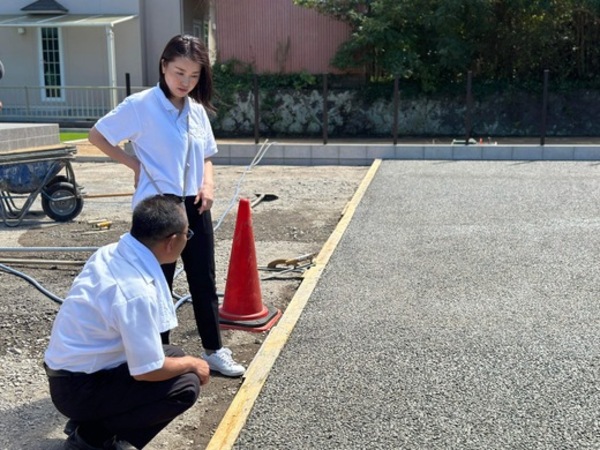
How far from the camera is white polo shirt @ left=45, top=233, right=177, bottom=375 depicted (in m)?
2.94

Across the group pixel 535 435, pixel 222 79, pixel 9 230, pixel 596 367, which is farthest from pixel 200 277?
pixel 222 79

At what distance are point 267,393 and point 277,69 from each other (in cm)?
1764

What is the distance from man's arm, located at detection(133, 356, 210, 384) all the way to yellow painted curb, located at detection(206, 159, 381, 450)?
1.37 feet

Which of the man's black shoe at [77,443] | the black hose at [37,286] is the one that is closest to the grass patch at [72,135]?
the black hose at [37,286]

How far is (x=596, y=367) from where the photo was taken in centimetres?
438

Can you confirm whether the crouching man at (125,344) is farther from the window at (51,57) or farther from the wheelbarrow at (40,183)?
the window at (51,57)

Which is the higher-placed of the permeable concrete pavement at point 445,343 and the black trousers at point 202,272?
the black trousers at point 202,272

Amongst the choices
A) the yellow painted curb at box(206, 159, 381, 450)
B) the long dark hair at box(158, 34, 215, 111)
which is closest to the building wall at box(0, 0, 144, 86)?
the yellow painted curb at box(206, 159, 381, 450)

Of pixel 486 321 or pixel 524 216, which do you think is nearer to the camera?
pixel 486 321

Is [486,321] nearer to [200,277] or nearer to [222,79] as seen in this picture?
[200,277]

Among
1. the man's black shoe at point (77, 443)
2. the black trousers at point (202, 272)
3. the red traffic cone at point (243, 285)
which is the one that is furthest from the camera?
the red traffic cone at point (243, 285)

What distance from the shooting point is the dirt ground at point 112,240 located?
3.92 meters

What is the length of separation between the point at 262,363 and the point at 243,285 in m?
0.91

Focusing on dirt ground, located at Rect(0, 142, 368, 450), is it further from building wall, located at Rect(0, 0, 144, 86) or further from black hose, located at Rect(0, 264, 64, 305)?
building wall, located at Rect(0, 0, 144, 86)
